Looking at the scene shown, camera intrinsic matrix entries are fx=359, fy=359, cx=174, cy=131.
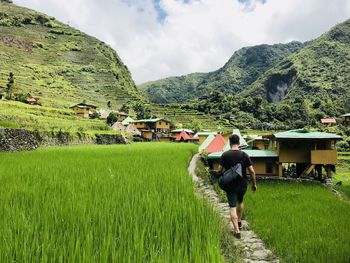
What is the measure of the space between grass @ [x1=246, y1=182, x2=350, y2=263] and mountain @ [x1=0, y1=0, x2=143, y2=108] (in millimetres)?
53688

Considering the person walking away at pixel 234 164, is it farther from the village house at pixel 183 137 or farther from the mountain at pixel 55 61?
the mountain at pixel 55 61

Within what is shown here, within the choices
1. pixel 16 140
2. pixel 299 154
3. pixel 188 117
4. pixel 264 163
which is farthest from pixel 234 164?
pixel 188 117

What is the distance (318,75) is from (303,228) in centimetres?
12338

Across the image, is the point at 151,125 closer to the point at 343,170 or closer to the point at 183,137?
the point at 183,137

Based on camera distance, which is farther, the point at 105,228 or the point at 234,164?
the point at 234,164

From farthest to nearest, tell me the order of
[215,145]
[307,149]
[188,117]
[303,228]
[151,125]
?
[188,117] < [151,125] < [215,145] < [307,149] < [303,228]

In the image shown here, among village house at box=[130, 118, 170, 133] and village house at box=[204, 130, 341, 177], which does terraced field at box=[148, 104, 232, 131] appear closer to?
village house at box=[130, 118, 170, 133]

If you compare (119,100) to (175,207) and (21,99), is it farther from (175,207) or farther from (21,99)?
(175,207)

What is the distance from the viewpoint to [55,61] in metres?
101

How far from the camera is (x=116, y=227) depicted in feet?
12.5

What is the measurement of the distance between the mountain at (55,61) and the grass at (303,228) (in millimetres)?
53688

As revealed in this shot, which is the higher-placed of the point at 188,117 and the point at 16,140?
the point at 188,117

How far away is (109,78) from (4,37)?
31094 mm

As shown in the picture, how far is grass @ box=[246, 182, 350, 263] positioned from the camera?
5012mm
